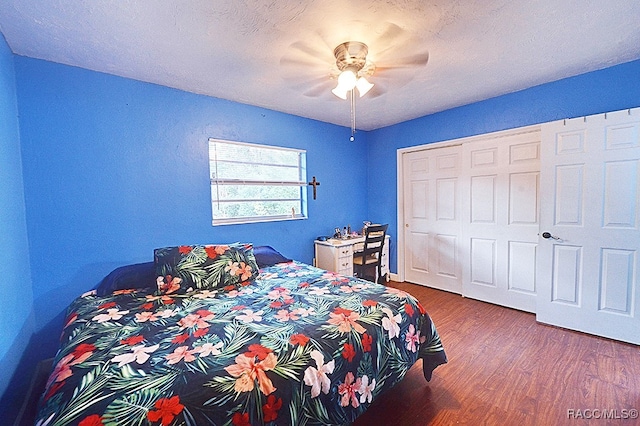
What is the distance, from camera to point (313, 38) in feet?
5.83

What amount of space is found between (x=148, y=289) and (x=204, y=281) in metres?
0.43

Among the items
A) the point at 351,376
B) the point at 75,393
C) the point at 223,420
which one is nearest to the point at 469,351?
the point at 351,376

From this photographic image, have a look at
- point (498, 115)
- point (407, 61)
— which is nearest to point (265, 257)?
point (407, 61)

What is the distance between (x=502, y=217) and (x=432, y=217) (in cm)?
85

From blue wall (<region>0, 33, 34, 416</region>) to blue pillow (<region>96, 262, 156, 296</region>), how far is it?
416 millimetres

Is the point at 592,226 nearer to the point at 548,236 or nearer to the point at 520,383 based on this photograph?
the point at 548,236

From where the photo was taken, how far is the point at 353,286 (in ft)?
6.67

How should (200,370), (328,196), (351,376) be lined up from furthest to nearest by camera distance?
(328,196)
(351,376)
(200,370)

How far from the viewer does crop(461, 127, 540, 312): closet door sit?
9.49ft

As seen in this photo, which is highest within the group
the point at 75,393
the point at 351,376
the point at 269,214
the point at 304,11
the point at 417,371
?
the point at 304,11

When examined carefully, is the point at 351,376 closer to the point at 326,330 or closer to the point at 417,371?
the point at 326,330

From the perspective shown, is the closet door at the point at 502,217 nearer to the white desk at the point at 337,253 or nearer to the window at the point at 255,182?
the white desk at the point at 337,253

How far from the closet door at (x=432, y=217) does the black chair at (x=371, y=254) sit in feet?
2.62

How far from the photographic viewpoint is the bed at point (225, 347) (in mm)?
961
